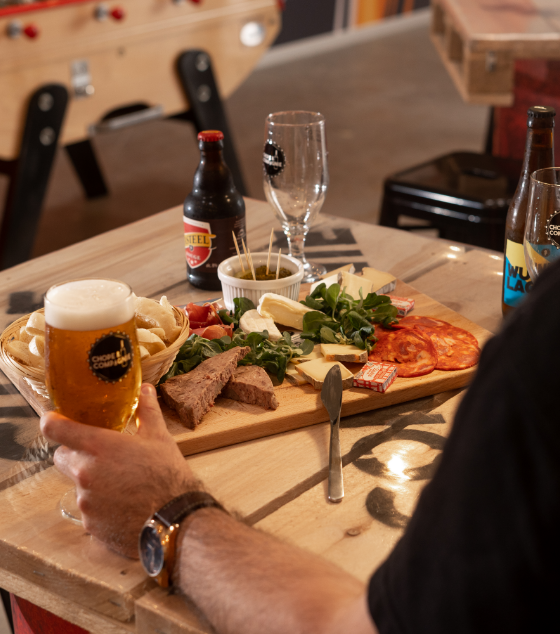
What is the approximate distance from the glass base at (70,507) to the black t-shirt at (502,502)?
0.47 meters

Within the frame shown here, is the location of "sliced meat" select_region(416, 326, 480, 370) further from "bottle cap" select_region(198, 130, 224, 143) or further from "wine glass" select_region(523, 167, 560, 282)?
"bottle cap" select_region(198, 130, 224, 143)

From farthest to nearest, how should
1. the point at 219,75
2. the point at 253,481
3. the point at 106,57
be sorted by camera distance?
the point at 219,75 < the point at 106,57 < the point at 253,481

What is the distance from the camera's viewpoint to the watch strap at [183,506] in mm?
768

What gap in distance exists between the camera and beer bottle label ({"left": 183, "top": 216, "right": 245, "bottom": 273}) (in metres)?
1.39

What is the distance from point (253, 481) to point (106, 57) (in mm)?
2552

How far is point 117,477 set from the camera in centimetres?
80

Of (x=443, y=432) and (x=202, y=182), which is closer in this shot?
(x=443, y=432)

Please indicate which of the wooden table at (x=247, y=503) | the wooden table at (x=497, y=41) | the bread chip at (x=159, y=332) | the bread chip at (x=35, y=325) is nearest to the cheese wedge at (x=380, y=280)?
the wooden table at (x=247, y=503)

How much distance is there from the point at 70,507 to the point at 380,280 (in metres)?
0.76

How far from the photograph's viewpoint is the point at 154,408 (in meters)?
0.89

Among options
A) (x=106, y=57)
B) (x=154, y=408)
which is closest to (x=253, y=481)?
(x=154, y=408)

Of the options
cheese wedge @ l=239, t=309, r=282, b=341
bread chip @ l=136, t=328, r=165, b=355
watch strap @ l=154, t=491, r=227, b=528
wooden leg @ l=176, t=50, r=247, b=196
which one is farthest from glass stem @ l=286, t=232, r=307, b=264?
wooden leg @ l=176, t=50, r=247, b=196

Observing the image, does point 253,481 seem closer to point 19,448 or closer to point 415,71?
point 19,448

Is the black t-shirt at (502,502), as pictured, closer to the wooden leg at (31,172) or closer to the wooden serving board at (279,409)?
the wooden serving board at (279,409)
